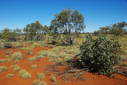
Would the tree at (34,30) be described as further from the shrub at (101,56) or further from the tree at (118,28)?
the shrub at (101,56)

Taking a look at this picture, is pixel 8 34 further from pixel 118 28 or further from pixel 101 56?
pixel 101 56

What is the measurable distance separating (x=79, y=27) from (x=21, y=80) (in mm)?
21725

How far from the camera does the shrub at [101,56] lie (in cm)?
927

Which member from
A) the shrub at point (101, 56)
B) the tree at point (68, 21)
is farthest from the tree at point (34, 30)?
the shrub at point (101, 56)

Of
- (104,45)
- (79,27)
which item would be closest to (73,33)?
(79,27)

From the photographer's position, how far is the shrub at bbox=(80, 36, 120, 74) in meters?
9.27

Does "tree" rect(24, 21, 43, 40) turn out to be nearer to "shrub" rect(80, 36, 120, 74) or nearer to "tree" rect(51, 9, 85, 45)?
"tree" rect(51, 9, 85, 45)

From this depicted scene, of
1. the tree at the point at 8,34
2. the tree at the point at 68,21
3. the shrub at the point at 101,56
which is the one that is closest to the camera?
the shrub at the point at 101,56

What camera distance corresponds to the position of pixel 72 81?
27.2ft

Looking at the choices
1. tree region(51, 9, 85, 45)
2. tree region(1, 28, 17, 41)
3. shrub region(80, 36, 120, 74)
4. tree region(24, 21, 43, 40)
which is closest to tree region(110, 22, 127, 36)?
tree region(51, 9, 85, 45)

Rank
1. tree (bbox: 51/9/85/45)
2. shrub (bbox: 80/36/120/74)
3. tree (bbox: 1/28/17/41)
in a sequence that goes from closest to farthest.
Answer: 1. shrub (bbox: 80/36/120/74)
2. tree (bbox: 51/9/85/45)
3. tree (bbox: 1/28/17/41)

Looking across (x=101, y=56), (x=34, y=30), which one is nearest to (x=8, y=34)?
(x=34, y=30)

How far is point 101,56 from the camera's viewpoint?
9.37 metres

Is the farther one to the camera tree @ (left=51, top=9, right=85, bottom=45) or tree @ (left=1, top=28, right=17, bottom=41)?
tree @ (left=1, top=28, right=17, bottom=41)
